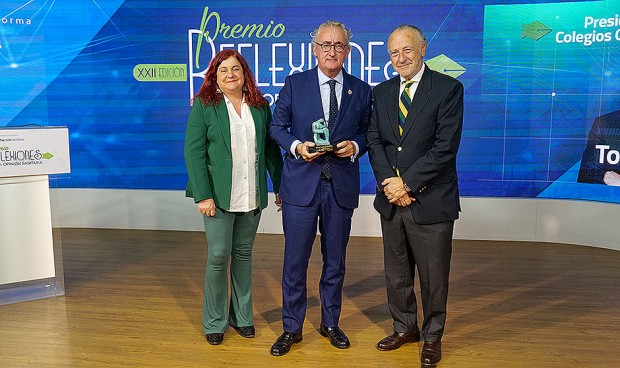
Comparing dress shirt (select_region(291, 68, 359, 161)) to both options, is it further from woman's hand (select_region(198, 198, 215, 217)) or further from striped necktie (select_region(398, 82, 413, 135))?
woman's hand (select_region(198, 198, 215, 217))

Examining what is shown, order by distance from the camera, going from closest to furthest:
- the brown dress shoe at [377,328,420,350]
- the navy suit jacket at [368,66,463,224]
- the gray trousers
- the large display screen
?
the navy suit jacket at [368,66,463,224]
the gray trousers
the brown dress shoe at [377,328,420,350]
the large display screen

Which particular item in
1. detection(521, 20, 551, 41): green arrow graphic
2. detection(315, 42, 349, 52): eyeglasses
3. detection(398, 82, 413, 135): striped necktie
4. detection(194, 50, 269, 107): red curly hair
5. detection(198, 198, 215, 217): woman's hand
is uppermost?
detection(521, 20, 551, 41): green arrow graphic

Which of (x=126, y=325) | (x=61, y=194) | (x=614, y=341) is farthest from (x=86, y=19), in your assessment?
(x=614, y=341)

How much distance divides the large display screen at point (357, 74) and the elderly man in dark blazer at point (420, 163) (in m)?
3.16

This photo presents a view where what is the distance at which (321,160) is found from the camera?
338 centimetres

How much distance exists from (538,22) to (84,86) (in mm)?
4852

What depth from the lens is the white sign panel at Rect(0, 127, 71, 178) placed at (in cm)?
432

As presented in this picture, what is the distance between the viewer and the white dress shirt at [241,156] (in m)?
3.49

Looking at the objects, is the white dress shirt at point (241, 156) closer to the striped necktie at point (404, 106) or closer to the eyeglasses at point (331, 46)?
the eyeglasses at point (331, 46)

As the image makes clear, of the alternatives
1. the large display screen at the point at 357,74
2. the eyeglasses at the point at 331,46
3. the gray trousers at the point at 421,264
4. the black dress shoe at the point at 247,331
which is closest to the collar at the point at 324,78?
the eyeglasses at the point at 331,46

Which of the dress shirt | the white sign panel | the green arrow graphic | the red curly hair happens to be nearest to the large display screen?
the green arrow graphic

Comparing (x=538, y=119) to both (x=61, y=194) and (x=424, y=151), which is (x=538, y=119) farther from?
(x=61, y=194)

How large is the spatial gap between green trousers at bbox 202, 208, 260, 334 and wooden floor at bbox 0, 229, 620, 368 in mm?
139

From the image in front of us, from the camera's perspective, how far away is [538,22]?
242 inches
